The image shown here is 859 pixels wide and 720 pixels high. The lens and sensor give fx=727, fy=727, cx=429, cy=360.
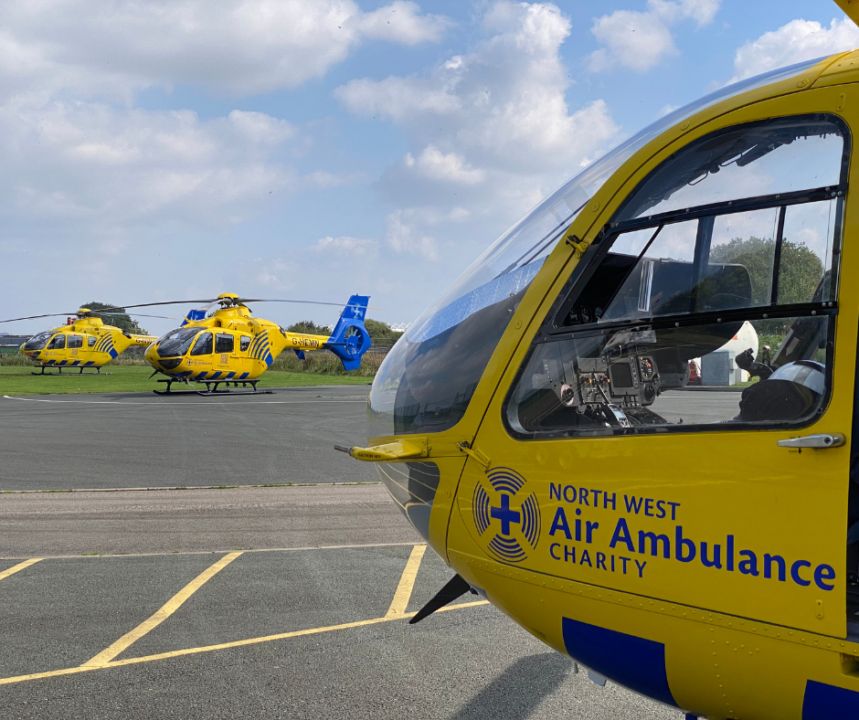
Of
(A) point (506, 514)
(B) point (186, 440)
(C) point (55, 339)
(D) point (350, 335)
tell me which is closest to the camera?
(A) point (506, 514)

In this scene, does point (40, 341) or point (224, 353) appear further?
point (40, 341)

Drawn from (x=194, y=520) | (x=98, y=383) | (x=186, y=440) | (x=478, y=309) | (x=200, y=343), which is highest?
(x=478, y=309)

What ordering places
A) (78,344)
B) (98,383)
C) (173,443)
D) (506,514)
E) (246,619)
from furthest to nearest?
(78,344), (98,383), (173,443), (246,619), (506,514)

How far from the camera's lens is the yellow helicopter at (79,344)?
133ft

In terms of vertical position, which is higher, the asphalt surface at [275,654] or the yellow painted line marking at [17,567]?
the asphalt surface at [275,654]

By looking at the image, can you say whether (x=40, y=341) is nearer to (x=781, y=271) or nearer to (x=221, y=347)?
(x=221, y=347)

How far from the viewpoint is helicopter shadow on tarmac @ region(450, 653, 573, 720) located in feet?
12.2

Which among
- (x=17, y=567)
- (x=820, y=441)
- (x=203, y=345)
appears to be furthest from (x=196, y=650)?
(x=203, y=345)

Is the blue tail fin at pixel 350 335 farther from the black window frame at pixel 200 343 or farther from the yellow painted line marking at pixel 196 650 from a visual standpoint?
the yellow painted line marking at pixel 196 650

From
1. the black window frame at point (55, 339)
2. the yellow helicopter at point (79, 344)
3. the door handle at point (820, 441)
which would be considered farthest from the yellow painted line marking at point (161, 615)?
the black window frame at point (55, 339)

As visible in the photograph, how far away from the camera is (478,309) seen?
115 inches

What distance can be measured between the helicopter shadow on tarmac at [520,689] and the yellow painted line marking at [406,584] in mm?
1152

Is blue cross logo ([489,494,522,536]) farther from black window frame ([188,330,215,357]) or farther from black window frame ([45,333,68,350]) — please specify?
black window frame ([45,333,68,350])

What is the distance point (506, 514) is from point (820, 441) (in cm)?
105
